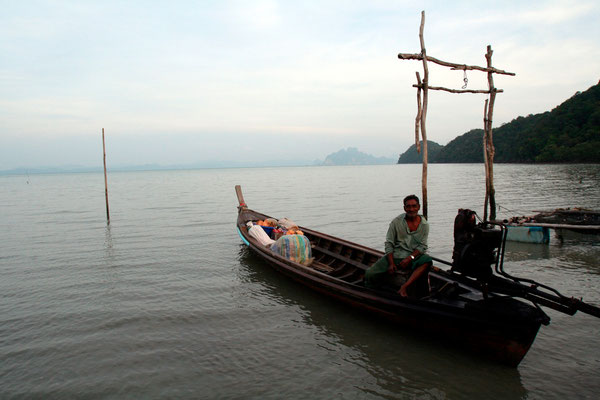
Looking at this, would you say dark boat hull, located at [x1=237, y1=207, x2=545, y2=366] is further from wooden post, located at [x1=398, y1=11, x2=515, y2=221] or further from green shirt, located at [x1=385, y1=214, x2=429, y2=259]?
wooden post, located at [x1=398, y1=11, x2=515, y2=221]

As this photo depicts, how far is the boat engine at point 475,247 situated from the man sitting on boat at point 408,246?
0.74 metres

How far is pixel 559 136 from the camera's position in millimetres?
68625

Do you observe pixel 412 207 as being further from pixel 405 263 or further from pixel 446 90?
pixel 446 90

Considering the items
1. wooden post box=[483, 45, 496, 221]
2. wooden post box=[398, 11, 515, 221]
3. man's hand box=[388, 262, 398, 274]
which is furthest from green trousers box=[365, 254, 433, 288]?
wooden post box=[483, 45, 496, 221]

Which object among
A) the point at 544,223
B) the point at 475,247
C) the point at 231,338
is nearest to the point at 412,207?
the point at 475,247

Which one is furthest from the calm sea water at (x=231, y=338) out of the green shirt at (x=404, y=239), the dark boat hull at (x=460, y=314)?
the green shirt at (x=404, y=239)

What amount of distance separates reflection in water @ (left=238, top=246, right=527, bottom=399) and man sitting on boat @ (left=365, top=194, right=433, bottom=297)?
84 cm

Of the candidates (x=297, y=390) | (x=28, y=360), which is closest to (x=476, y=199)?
(x=297, y=390)

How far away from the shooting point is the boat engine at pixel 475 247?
460cm

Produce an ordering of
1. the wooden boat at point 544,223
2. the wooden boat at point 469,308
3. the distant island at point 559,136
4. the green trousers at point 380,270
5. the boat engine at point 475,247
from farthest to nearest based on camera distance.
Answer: the distant island at point 559,136
the wooden boat at point 544,223
the green trousers at point 380,270
the boat engine at point 475,247
the wooden boat at point 469,308

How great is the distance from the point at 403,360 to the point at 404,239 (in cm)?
173

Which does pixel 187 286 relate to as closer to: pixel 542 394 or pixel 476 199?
pixel 542 394

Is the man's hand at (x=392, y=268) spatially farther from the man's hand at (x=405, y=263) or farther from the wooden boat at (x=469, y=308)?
the wooden boat at (x=469, y=308)

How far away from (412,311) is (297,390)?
1.96 m
